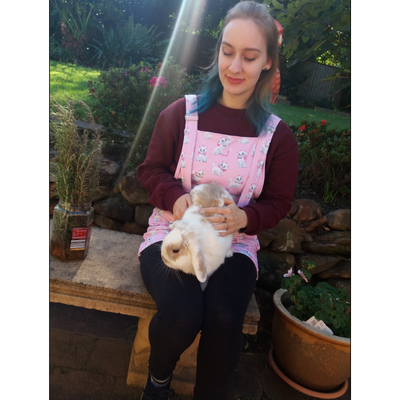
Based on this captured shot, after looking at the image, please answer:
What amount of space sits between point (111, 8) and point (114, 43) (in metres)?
2.50

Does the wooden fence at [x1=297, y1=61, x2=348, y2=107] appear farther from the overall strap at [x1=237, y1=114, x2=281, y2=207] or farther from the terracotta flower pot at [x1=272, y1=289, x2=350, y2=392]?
the terracotta flower pot at [x1=272, y1=289, x2=350, y2=392]

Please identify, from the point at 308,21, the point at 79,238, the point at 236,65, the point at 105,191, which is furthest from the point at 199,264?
the point at 308,21

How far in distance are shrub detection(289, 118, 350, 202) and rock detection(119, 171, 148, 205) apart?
5.27 feet

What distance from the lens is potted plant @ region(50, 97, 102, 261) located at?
171cm

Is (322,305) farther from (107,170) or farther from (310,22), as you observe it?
(310,22)

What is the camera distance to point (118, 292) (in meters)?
1.76

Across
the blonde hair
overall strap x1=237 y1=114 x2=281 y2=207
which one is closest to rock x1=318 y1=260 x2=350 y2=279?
overall strap x1=237 y1=114 x2=281 y2=207

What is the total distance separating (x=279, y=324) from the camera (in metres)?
2.14

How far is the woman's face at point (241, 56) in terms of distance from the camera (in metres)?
1.76

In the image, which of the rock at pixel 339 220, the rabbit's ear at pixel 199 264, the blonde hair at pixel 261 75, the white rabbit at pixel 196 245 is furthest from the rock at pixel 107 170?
the rock at pixel 339 220

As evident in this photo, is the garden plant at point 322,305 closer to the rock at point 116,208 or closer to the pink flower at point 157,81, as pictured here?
the rock at point 116,208

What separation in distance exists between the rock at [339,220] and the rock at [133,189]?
5.53 feet
